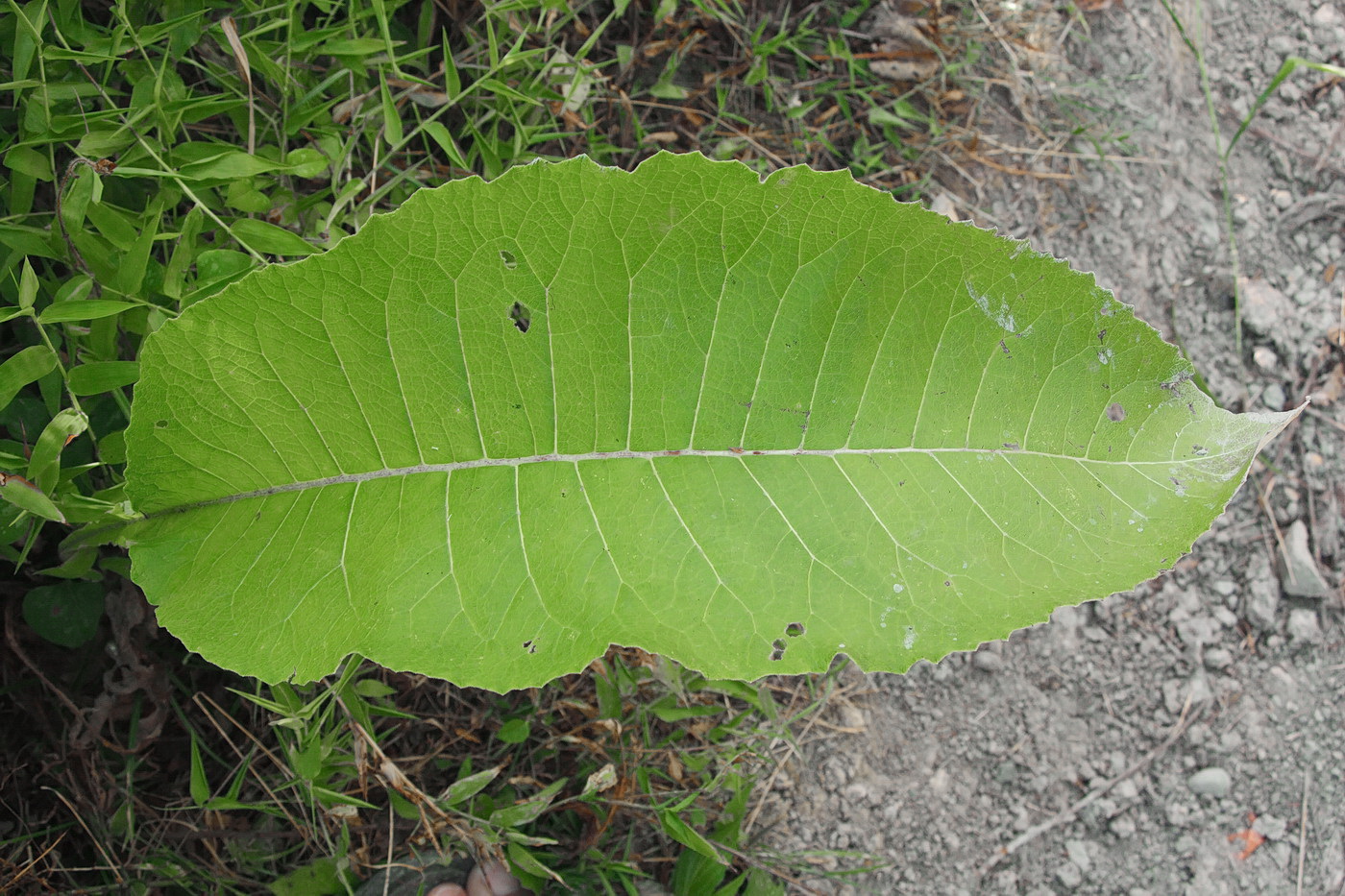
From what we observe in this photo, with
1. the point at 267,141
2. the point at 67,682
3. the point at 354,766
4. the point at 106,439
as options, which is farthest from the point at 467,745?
the point at 267,141

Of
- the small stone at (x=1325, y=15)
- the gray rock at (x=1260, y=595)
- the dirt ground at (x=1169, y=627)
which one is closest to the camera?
the dirt ground at (x=1169, y=627)

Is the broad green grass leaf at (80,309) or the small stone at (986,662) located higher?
the broad green grass leaf at (80,309)

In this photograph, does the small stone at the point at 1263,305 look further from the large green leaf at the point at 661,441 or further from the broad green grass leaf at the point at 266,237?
the broad green grass leaf at the point at 266,237

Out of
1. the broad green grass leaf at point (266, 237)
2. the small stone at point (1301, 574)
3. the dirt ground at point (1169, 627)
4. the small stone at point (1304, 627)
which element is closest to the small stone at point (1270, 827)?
the dirt ground at point (1169, 627)

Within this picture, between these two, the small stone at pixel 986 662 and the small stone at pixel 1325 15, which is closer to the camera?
the small stone at pixel 986 662

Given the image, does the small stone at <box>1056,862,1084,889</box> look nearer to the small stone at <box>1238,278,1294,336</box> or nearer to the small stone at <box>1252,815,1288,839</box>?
the small stone at <box>1252,815,1288,839</box>

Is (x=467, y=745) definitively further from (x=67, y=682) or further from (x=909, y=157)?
(x=909, y=157)

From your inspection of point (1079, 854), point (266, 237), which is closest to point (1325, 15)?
point (1079, 854)

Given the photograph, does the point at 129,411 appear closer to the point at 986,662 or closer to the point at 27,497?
the point at 27,497
